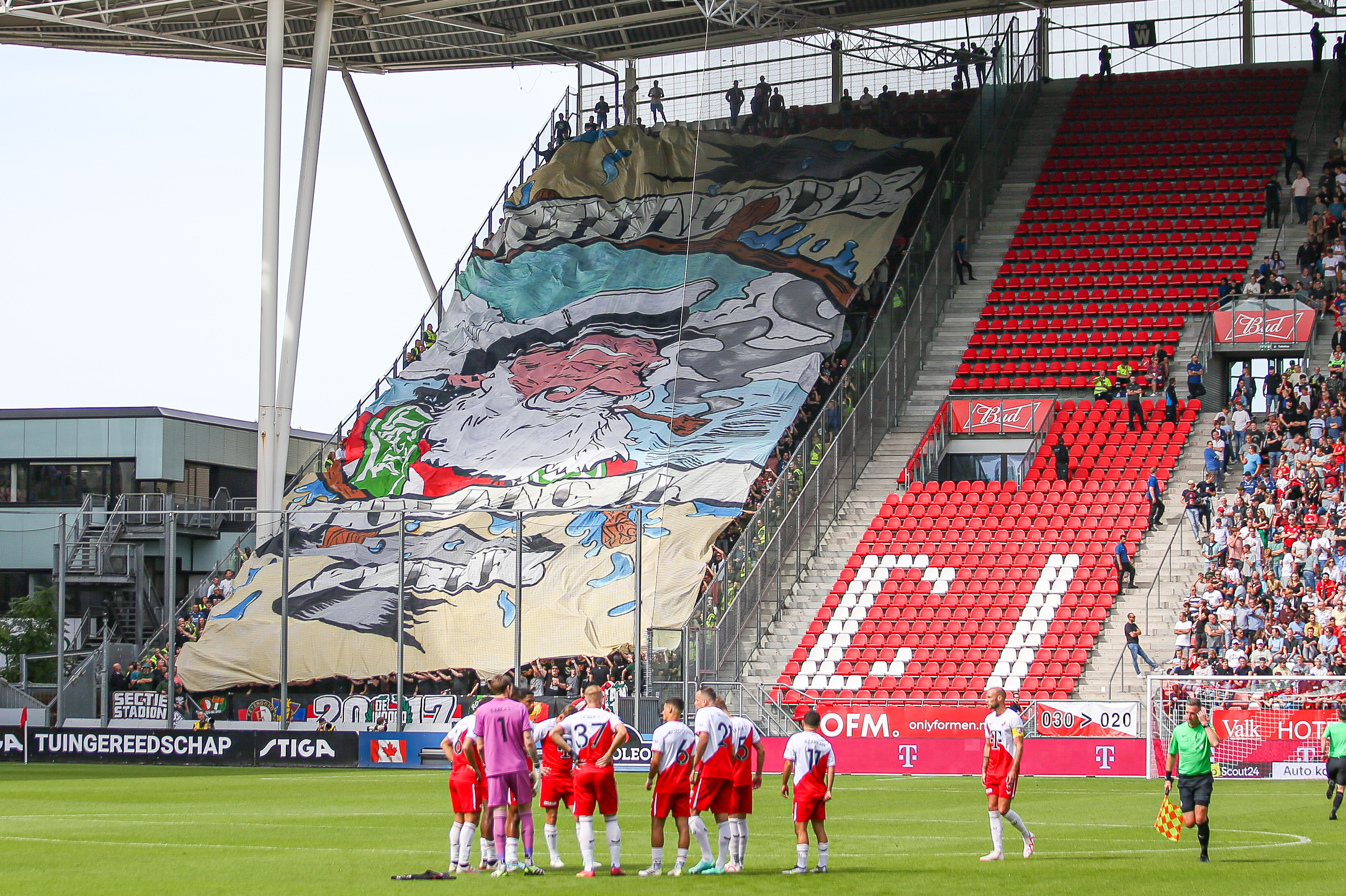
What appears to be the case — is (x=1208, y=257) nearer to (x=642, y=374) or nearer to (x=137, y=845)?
(x=642, y=374)

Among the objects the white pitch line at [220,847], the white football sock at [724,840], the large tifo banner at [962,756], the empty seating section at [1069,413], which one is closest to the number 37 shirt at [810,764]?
the white football sock at [724,840]

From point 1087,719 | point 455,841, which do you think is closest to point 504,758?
point 455,841

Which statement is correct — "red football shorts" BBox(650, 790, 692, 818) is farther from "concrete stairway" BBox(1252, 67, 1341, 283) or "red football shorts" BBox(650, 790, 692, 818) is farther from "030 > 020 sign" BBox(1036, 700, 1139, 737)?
"concrete stairway" BBox(1252, 67, 1341, 283)

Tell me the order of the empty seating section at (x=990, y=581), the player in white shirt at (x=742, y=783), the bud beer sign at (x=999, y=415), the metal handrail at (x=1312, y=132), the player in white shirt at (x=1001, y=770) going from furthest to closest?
1. the metal handrail at (x=1312, y=132)
2. the bud beer sign at (x=999, y=415)
3. the empty seating section at (x=990, y=581)
4. the player in white shirt at (x=1001, y=770)
5. the player in white shirt at (x=742, y=783)

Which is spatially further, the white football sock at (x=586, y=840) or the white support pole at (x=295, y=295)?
the white support pole at (x=295, y=295)

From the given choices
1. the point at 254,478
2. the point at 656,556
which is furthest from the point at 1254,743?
the point at 254,478

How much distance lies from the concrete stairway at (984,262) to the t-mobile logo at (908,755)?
13167 mm

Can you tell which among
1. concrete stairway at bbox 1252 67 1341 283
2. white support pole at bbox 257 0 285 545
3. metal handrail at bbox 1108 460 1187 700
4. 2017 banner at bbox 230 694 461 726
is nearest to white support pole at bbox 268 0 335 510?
white support pole at bbox 257 0 285 545

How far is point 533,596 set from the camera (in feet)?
139

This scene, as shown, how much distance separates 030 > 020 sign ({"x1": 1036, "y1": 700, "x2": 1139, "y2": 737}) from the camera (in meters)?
34.2

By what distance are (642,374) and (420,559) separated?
8.60 meters

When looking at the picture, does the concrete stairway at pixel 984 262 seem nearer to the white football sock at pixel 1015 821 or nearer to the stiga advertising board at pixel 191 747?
the stiga advertising board at pixel 191 747

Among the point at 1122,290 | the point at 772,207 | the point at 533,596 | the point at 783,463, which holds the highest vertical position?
the point at 772,207

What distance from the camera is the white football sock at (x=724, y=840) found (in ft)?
57.2
